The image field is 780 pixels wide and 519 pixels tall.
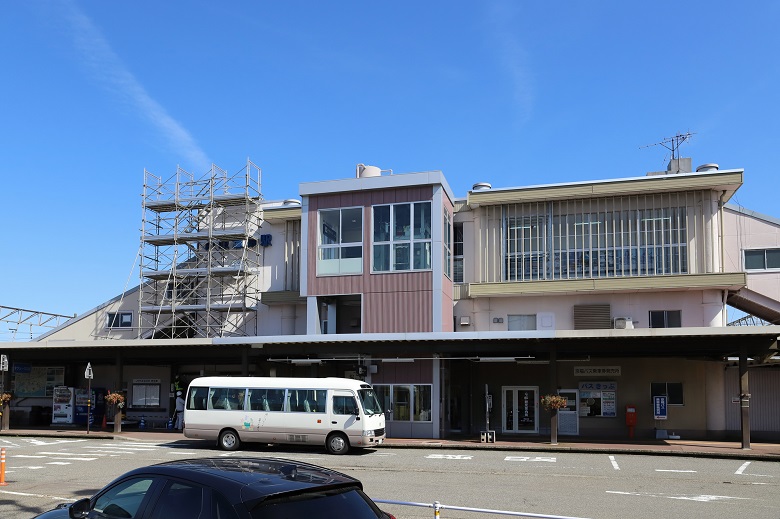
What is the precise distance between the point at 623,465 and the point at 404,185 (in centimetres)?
1486

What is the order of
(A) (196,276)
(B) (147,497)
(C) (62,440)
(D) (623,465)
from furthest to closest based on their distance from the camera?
(A) (196,276)
(C) (62,440)
(D) (623,465)
(B) (147,497)

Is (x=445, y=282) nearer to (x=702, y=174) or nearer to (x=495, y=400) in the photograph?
(x=495, y=400)

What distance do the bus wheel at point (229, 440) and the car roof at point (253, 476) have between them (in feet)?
59.8

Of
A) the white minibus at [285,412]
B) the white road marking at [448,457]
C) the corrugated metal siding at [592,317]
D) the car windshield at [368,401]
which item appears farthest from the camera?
the corrugated metal siding at [592,317]

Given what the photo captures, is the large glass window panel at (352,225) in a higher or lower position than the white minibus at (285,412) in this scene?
higher

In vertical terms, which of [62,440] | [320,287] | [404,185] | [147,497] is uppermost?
[404,185]

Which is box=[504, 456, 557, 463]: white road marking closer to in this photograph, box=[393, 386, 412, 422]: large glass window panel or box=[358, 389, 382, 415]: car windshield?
box=[358, 389, 382, 415]: car windshield

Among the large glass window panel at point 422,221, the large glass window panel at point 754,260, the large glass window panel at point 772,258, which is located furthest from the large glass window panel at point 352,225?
the large glass window panel at point 772,258

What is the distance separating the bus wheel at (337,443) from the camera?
2308 cm

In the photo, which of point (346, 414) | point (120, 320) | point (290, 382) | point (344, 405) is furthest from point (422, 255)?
point (120, 320)

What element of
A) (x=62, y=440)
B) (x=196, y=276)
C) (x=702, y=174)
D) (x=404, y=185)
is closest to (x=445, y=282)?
(x=404, y=185)

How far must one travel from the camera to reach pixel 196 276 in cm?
3681

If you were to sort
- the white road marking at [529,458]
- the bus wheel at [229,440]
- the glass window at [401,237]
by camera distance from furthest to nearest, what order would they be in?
the glass window at [401,237]
the bus wheel at [229,440]
the white road marking at [529,458]

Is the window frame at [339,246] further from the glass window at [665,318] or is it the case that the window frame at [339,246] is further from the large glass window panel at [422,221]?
the glass window at [665,318]
